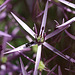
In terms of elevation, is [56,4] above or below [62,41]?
above

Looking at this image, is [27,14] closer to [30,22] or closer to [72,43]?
[30,22]

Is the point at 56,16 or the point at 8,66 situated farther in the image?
the point at 8,66

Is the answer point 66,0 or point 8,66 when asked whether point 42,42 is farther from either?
point 8,66

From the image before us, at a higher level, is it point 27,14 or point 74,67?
point 27,14

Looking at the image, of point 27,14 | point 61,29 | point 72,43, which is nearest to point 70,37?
point 72,43

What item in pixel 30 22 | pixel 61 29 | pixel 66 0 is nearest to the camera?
pixel 61 29

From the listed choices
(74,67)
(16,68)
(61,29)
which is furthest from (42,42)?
(16,68)

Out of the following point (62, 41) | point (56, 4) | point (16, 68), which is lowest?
point (16, 68)

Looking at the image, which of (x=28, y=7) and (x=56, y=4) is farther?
(x=28, y=7)

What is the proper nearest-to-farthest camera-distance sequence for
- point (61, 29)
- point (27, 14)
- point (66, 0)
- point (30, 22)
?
point (61, 29), point (66, 0), point (30, 22), point (27, 14)
